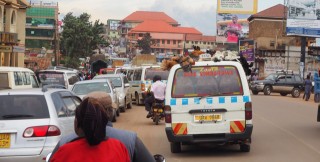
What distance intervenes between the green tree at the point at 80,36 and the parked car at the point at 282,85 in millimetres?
32110

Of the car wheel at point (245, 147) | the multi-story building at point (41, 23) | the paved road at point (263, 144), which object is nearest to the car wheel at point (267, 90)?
the paved road at point (263, 144)

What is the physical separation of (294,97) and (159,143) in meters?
30.1

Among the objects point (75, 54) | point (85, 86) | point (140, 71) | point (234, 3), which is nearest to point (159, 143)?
point (85, 86)

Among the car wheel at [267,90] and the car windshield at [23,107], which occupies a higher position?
the car windshield at [23,107]

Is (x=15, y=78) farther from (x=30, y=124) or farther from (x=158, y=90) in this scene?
(x=30, y=124)

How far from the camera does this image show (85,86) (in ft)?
68.2

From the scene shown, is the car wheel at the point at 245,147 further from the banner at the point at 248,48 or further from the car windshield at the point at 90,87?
the banner at the point at 248,48

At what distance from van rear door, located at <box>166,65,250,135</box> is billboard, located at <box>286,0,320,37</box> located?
43.6 metres

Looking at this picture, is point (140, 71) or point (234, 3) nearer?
point (140, 71)

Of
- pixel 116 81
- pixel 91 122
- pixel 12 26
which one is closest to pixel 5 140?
pixel 91 122

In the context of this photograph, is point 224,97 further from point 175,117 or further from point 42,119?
point 42,119

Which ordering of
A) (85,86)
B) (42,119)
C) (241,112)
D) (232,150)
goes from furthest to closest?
(85,86) < (232,150) < (241,112) < (42,119)

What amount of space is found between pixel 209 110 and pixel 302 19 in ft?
146

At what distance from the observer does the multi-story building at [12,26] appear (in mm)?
38719
